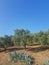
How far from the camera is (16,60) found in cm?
2170

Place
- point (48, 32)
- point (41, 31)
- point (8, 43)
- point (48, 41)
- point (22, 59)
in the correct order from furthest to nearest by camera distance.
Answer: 1. point (8, 43)
2. point (41, 31)
3. point (48, 32)
4. point (48, 41)
5. point (22, 59)

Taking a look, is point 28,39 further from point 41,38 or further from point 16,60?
point 16,60

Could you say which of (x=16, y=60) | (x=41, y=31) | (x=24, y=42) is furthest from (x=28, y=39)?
(x=16, y=60)

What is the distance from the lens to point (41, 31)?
35.7 m

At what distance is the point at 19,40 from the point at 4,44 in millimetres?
4082

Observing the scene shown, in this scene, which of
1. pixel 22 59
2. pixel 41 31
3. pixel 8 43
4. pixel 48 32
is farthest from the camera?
pixel 8 43

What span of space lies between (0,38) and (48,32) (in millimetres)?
10536

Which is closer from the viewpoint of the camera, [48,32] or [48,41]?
[48,41]

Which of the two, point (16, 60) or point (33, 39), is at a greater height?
point (33, 39)

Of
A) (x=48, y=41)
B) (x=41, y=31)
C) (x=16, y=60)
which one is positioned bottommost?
(x=16, y=60)

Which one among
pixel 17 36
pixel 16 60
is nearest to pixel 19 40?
pixel 17 36

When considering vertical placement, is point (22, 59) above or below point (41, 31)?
below

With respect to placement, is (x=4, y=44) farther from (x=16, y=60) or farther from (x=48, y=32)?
(x=16, y=60)

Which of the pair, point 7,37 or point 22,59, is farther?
point 7,37
